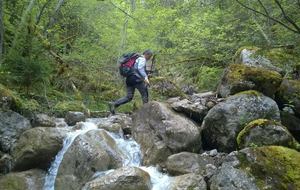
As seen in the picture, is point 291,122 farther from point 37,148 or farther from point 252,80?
point 37,148

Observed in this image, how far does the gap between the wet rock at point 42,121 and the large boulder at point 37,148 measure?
2.55 feet

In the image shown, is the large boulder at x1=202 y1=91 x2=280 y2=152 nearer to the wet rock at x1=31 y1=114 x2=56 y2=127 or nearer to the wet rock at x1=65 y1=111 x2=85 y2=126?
the wet rock at x1=65 y1=111 x2=85 y2=126

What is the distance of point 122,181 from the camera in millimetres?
7141

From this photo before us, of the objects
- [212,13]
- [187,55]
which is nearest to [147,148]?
[187,55]

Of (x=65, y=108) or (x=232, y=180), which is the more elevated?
(x=232, y=180)

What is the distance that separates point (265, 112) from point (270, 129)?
1.05 m

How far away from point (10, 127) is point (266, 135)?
6183 mm

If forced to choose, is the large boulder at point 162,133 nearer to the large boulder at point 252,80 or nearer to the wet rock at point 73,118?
the large boulder at point 252,80

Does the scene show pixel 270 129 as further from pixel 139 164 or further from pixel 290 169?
pixel 139 164

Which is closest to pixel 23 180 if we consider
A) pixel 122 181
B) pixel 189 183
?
pixel 122 181

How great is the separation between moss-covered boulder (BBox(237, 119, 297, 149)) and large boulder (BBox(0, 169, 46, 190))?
4.71 metres

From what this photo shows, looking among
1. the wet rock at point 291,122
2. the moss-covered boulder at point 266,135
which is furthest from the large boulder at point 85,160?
the wet rock at point 291,122

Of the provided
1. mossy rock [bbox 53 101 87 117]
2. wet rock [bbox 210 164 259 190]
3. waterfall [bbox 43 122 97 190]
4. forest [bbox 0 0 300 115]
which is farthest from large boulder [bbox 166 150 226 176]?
mossy rock [bbox 53 101 87 117]

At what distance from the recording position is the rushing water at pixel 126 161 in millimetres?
7910
